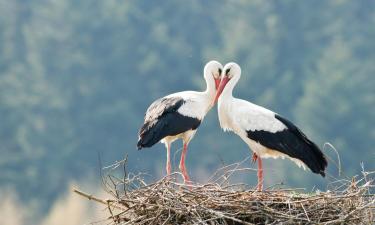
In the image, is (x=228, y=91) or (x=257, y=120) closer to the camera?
(x=257, y=120)

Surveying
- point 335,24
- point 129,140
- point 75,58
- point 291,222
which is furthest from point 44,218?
point 291,222

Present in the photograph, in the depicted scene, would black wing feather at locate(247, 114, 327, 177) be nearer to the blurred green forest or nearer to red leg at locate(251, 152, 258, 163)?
red leg at locate(251, 152, 258, 163)

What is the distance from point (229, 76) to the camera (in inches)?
531

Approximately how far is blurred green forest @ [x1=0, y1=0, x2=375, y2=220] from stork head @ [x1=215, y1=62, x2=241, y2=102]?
99.1 ft

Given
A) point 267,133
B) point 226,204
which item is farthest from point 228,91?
point 226,204

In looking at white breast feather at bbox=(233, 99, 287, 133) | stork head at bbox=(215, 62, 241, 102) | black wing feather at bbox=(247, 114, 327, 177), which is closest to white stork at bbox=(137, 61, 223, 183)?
stork head at bbox=(215, 62, 241, 102)

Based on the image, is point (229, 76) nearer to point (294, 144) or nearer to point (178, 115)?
point (178, 115)

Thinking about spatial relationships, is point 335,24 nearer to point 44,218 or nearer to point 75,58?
point 75,58

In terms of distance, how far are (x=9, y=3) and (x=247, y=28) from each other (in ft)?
35.4

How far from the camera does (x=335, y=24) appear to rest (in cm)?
5872

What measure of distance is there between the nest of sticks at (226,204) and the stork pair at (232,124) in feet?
5.69

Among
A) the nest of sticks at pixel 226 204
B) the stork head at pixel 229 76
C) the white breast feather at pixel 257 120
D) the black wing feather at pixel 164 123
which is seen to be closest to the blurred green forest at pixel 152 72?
the stork head at pixel 229 76

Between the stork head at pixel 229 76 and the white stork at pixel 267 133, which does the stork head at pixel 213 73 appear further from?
the white stork at pixel 267 133

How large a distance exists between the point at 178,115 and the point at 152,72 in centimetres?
4265
